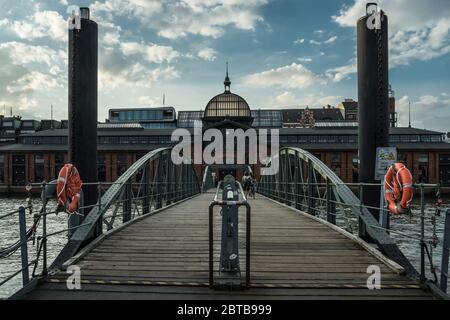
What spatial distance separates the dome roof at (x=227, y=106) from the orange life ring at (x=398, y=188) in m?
66.0

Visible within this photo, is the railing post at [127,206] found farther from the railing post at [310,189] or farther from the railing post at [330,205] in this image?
the railing post at [310,189]

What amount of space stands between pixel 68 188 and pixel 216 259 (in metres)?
2.61

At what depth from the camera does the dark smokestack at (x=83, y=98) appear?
7391 millimetres

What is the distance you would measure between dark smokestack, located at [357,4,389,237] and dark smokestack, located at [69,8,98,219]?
497cm

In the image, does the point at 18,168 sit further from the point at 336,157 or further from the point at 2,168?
the point at 336,157

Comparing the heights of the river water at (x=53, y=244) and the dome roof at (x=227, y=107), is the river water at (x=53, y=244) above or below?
below

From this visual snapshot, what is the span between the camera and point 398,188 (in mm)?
6055

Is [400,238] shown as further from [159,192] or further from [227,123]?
[227,123]

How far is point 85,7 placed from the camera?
25.2 ft

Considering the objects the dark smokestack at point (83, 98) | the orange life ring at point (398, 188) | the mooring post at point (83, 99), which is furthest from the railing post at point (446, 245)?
the dark smokestack at point (83, 98)

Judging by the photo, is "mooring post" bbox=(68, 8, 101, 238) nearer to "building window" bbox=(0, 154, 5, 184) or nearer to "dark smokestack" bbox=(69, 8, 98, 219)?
"dark smokestack" bbox=(69, 8, 98, 219)
